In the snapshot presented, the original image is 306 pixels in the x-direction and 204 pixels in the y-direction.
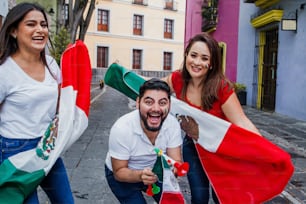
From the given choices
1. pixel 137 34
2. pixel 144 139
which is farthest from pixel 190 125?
pixel 137 34

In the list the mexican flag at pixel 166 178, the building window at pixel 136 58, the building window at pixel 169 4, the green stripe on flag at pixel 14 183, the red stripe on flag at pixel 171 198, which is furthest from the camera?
the building window at pixel 169 4

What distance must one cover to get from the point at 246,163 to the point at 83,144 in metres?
3.76

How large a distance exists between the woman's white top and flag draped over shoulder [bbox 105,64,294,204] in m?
0.71

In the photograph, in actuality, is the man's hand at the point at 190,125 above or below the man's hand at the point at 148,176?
above

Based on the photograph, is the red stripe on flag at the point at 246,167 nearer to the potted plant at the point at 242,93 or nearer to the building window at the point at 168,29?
the potted plant at the point at 242,93

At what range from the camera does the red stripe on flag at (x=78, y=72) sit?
214 cm

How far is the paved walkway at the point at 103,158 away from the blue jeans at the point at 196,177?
3.41ft

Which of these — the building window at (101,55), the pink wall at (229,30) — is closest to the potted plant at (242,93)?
the pink wall at (229,30)

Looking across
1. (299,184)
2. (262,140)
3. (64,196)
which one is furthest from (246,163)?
(299,184)

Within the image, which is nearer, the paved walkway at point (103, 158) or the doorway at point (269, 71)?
the paved walkway at point (103, 158)

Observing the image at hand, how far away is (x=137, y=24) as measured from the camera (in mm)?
31172

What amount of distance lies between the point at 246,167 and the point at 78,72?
3.64 feet

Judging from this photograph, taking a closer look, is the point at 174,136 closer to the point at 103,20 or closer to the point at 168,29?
the point at 103,20

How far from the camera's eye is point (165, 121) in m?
2.14
